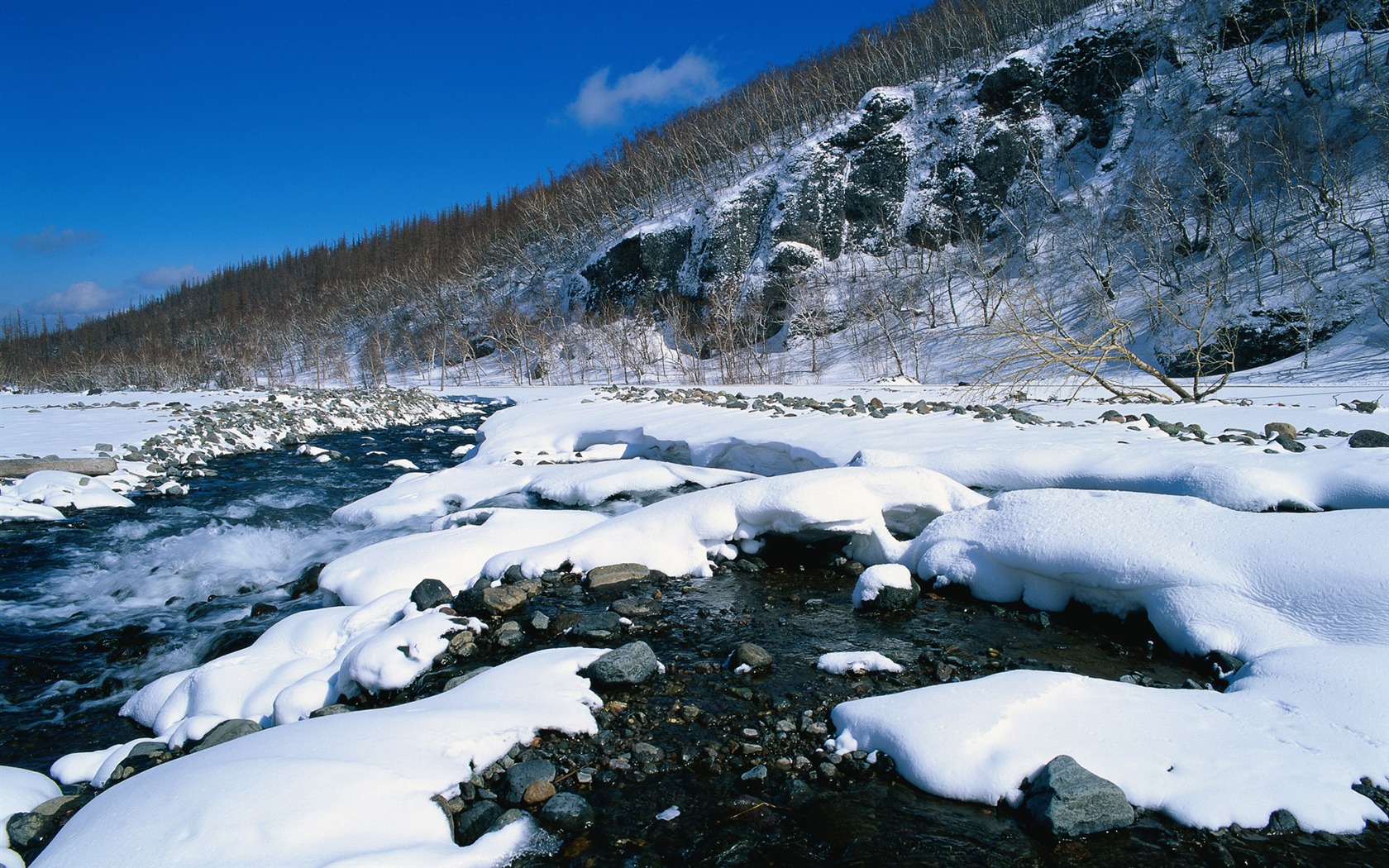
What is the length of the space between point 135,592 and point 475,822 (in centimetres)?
629

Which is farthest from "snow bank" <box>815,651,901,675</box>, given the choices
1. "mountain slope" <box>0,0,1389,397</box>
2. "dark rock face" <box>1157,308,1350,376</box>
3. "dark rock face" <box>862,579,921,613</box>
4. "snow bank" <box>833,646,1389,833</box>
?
"dark rock face" <box>1157,308,1350,376</box>

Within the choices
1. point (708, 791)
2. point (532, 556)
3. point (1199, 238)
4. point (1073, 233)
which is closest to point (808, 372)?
point (1073, 233)

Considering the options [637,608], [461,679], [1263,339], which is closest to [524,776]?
[461,679]

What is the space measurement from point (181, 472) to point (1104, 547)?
1528 centimetres

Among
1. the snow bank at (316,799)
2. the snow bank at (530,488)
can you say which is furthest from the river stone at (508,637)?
the snow bank at (530,488)

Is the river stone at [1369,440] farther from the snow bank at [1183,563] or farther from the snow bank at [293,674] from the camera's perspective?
the snow bank at [293,674]

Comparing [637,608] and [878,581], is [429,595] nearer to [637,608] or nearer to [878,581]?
[637,608]

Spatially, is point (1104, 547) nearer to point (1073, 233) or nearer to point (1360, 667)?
point (1360, 667)

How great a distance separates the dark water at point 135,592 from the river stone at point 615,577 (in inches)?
111

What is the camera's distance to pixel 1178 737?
9.99 ft

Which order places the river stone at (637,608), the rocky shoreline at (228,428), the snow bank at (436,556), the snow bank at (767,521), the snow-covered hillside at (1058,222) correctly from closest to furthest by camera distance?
1. the river stone at (637,608)
2. the snow bank at (436,556)
3. the snow bank at (767,521)
4. the rocky shoreline at (228,428)
5. the snow-covered hillside at (1058,222)

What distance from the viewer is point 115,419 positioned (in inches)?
700

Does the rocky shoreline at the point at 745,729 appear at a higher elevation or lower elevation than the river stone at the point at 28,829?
lower

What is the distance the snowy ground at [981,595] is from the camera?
9.09 feet
